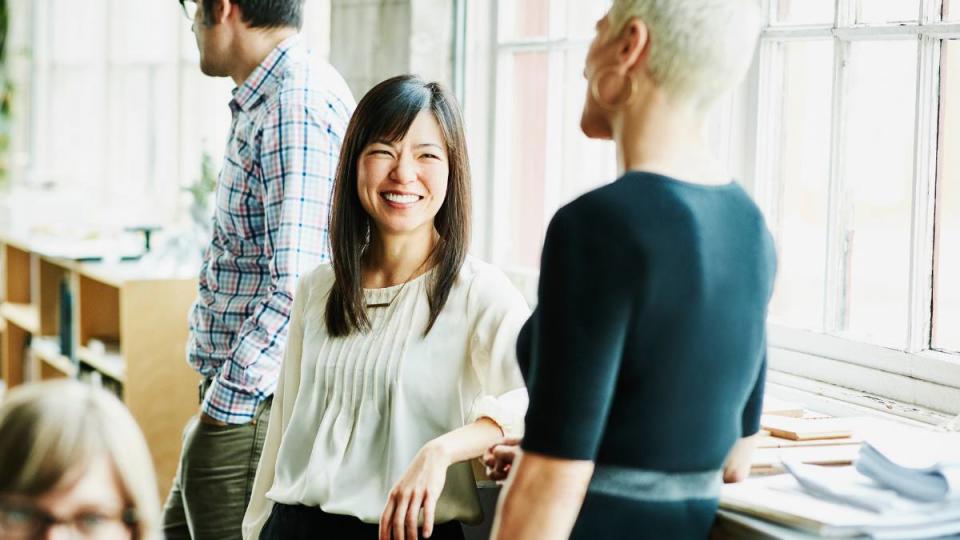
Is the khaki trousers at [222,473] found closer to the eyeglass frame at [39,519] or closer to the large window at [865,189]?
the large window at [865,189]

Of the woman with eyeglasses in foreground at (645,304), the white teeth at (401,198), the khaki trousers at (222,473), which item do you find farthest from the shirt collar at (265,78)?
the woman with eyeglasses in foreground at (645,304)

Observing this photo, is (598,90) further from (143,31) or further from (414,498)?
(143,31)

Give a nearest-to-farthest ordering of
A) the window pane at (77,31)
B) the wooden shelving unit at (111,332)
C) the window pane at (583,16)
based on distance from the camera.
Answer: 1. the window pane at (583,16)
2. the wooden shelving unit at (111,332)
3. the window pane at (77,31)

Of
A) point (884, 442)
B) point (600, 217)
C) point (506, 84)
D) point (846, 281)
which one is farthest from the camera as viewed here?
point (506, 84)

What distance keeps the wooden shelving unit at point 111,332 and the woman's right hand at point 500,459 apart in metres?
2.68

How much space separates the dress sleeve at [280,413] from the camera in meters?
2.01

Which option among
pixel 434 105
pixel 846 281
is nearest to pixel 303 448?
pixel 434 105

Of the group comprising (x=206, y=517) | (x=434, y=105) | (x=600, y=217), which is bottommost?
(x=206, y=517)

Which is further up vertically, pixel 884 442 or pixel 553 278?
pixel 553 278

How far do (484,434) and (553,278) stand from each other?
1.95 ft

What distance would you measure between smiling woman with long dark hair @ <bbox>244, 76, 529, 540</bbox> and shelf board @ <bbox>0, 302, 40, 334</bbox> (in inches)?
150

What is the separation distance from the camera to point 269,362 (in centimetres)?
253

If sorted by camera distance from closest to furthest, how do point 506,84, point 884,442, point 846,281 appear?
point 884,442 < point 846,281 < point 506,84

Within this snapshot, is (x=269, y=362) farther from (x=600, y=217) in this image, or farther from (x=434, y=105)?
(x=600, y=217)
